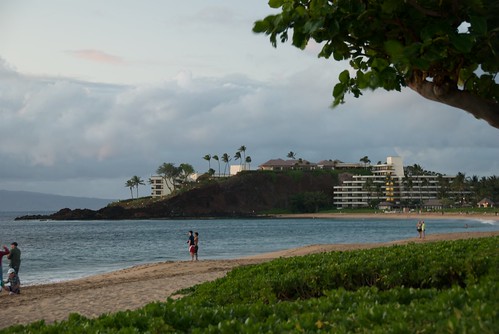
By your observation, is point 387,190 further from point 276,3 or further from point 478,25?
point 478,25

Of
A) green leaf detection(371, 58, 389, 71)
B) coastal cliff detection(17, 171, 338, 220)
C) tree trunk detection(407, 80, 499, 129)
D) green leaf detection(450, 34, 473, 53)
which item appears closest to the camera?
green leaf detection(450, 34, 473, 53)

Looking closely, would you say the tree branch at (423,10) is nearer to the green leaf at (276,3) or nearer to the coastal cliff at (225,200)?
the green leaf at (276,3)

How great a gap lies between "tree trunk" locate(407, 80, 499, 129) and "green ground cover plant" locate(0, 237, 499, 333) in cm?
206

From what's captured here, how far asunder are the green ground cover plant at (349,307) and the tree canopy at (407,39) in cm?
230

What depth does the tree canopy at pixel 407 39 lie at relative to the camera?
565 cm

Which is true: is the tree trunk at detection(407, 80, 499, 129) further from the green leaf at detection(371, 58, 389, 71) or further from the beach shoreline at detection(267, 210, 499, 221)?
the beach shoreline at detection(267, 210, 499, 221)

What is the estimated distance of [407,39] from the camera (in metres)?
6.74

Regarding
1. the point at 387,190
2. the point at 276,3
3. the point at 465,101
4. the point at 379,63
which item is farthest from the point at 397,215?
the point at 276,3

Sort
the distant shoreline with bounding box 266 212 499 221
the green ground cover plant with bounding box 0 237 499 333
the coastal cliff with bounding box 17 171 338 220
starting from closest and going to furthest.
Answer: the green ground cover plant with bounding box 0 237 499 333 < the distant shoreline with bounding box 266 212 499 221 < the coastal cliff with bounding box 17 171 338 220

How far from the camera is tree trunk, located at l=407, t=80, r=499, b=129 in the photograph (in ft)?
23.9

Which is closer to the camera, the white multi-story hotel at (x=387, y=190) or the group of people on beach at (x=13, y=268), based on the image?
the group of people on beach at (x=13, y=268)

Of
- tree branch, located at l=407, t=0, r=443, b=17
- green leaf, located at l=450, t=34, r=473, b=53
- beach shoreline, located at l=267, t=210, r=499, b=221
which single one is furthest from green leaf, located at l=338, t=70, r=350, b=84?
beach shoreline, located at l=267, t=210, r=499, b=221

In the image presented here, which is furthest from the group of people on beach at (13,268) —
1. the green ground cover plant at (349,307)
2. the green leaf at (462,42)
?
the green leaf at (462,42)

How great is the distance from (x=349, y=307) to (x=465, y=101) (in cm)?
305
